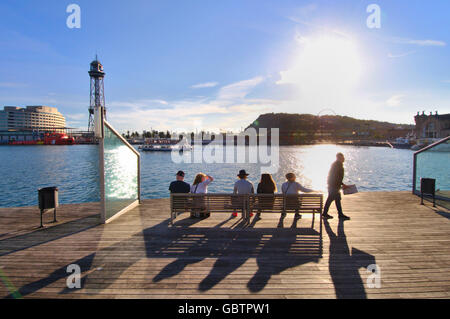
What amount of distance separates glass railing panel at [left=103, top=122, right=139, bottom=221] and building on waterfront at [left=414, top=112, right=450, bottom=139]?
13628cm

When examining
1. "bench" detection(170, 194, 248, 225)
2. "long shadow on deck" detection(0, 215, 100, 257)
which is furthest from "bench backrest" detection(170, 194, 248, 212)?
"long shadow on deck" detection(0, 215, 100, 257)

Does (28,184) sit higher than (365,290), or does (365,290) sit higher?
(365,290)

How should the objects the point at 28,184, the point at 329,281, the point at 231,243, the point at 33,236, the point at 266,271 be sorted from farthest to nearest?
the point at 28,184 → the point at 33,236 → the point at 231,243 → the point at 266,271 → the point at 329,281

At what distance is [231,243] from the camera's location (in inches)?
208

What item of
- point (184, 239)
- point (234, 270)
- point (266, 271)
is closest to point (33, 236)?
point (184, 239)

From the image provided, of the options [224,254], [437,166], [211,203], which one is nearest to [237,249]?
[224,254]

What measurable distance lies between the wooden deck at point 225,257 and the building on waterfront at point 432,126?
13406cm

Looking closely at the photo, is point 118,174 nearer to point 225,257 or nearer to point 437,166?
point 225,257

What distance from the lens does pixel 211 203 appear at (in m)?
6.31

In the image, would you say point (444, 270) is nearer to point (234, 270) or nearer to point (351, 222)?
point (351, 222)

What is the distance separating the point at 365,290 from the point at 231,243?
2562 mm

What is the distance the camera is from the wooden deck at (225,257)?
11.9 ft

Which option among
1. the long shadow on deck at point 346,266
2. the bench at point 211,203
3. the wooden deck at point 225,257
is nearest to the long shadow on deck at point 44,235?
the wooden deck at point 225,257

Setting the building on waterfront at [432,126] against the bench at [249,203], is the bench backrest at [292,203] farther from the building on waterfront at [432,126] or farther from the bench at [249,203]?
the building on waterfront at [432,126]
